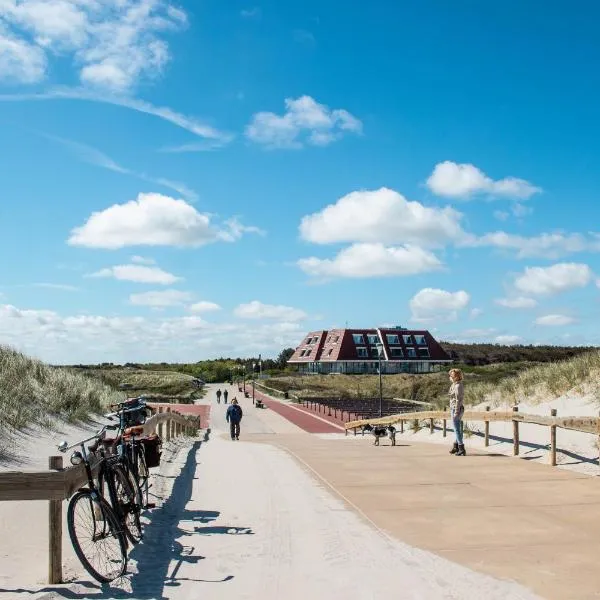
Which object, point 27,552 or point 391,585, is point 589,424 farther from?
point 27,552

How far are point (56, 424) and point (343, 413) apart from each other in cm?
3467

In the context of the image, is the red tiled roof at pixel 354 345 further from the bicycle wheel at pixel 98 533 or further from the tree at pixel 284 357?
the bicycle wheel at pixel 98 533

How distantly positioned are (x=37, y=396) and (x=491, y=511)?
12.1 metres

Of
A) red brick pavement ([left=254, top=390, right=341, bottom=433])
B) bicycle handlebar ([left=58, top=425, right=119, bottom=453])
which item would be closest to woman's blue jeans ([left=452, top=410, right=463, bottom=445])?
bicycle handlebar ([left=58, top=425, right=119, bottom=453])

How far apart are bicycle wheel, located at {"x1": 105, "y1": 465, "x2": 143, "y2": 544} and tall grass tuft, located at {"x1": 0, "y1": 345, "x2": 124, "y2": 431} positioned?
235 inches

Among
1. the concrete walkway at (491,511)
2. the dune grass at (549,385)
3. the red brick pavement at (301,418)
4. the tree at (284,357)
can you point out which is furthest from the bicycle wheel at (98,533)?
the tree at (284,357)

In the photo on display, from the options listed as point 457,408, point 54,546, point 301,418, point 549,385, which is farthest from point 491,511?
point 301,418

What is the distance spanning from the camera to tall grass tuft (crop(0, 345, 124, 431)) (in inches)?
550

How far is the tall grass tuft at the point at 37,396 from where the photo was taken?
14.0m

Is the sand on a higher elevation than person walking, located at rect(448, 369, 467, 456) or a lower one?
lower

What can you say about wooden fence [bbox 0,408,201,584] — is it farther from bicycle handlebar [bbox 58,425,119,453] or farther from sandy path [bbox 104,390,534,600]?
sandy path [bbox 104,390,534,600]

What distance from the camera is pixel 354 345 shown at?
109000 millimetres

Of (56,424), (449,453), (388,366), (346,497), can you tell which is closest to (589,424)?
(449,453)

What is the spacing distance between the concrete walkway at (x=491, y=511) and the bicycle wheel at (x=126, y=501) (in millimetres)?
2761
